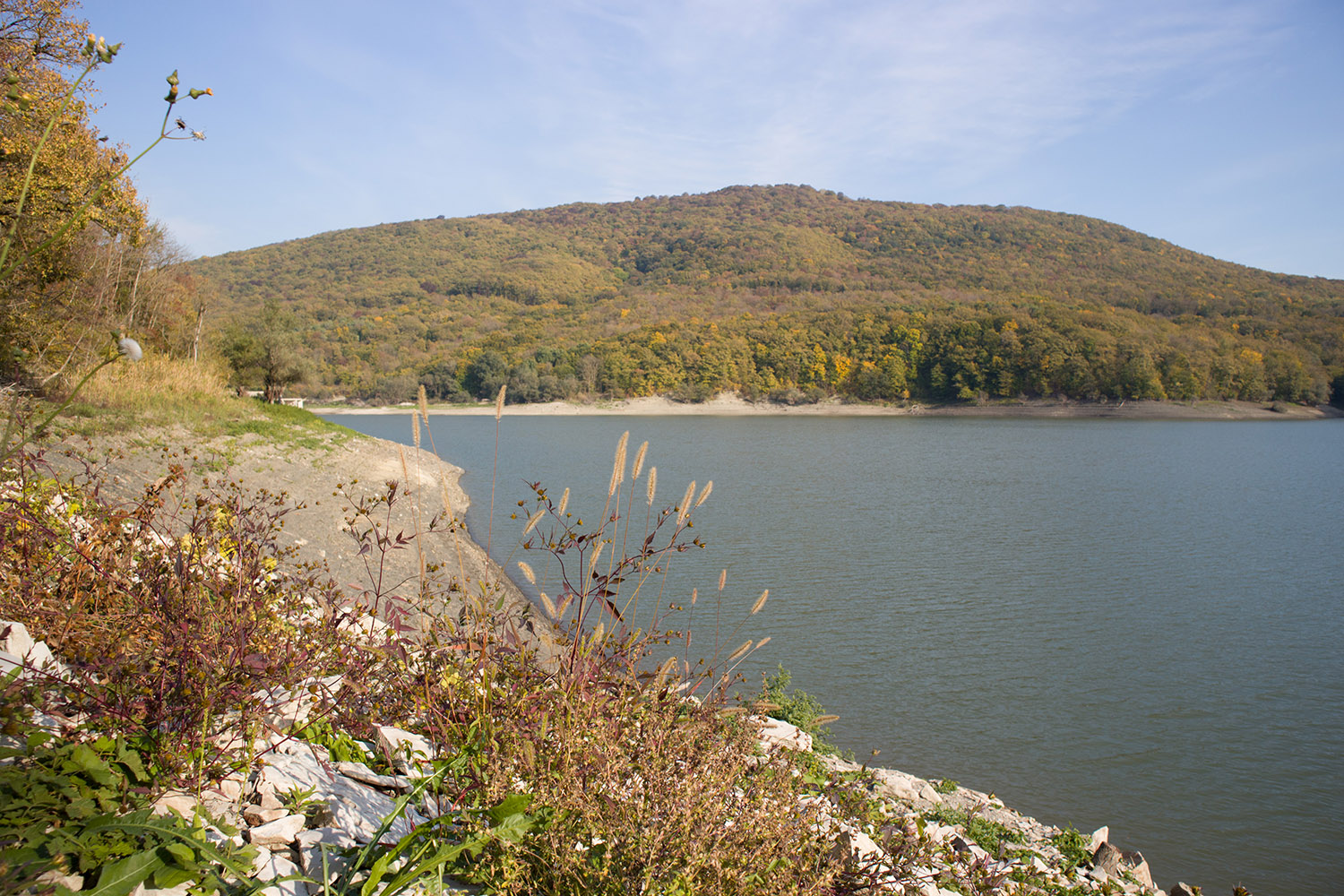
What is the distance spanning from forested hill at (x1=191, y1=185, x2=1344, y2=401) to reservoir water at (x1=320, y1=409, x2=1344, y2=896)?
1014 inches

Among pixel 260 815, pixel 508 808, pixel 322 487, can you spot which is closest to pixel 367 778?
pixel 260 815

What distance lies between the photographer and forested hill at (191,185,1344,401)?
7612cm

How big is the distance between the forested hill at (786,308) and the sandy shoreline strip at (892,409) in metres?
1.64

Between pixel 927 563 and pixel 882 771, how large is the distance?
9.64 m

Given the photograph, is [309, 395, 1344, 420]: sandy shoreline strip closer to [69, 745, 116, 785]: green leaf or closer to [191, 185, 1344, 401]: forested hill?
[191, 185, 1344, 401]: forested hill

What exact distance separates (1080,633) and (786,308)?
103 m

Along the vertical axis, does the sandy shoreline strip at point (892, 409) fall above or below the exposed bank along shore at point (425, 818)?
above

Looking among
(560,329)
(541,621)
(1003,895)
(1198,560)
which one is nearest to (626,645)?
(1003,895)

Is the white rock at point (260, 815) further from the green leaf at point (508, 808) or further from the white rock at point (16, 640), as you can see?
the white rock at point (16, 640)

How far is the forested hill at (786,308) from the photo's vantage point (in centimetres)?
7612

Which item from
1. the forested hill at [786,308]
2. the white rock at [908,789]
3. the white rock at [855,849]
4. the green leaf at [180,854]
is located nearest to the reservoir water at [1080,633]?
the white rock at [908,789]

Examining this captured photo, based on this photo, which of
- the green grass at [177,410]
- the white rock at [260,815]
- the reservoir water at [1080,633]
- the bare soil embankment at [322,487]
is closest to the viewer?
the white rock at [260,815]

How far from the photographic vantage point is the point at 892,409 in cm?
8306

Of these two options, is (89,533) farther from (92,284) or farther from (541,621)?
(92,284)
